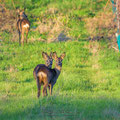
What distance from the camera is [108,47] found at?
1730cm

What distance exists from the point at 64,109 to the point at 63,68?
21.8 feet

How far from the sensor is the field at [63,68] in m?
7.01

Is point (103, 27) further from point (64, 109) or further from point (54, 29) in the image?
point (64, 109)

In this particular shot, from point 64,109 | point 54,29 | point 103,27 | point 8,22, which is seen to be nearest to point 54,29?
point 54,29

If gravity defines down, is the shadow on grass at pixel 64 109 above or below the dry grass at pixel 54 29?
below

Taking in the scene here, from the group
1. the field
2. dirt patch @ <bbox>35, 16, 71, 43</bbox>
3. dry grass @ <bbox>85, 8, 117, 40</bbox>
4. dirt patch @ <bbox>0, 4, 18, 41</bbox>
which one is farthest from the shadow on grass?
dirt patch @ <bbox>0, 4, 18, 41</bbox>

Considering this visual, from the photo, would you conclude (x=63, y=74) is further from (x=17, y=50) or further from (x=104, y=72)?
(x=17, y=50)

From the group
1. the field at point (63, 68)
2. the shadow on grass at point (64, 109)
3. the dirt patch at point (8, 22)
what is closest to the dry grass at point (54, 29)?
the field at point (63, 68)

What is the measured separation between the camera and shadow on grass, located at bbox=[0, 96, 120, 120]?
645cm

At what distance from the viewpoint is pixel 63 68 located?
539 inches

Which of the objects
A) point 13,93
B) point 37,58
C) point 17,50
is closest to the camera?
point 13,93

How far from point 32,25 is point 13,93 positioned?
12233 mm

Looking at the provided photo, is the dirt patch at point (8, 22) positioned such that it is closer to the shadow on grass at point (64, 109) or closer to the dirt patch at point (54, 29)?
the dirt patch at point (54, 29)

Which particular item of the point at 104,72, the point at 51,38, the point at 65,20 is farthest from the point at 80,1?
the point at 104,72
